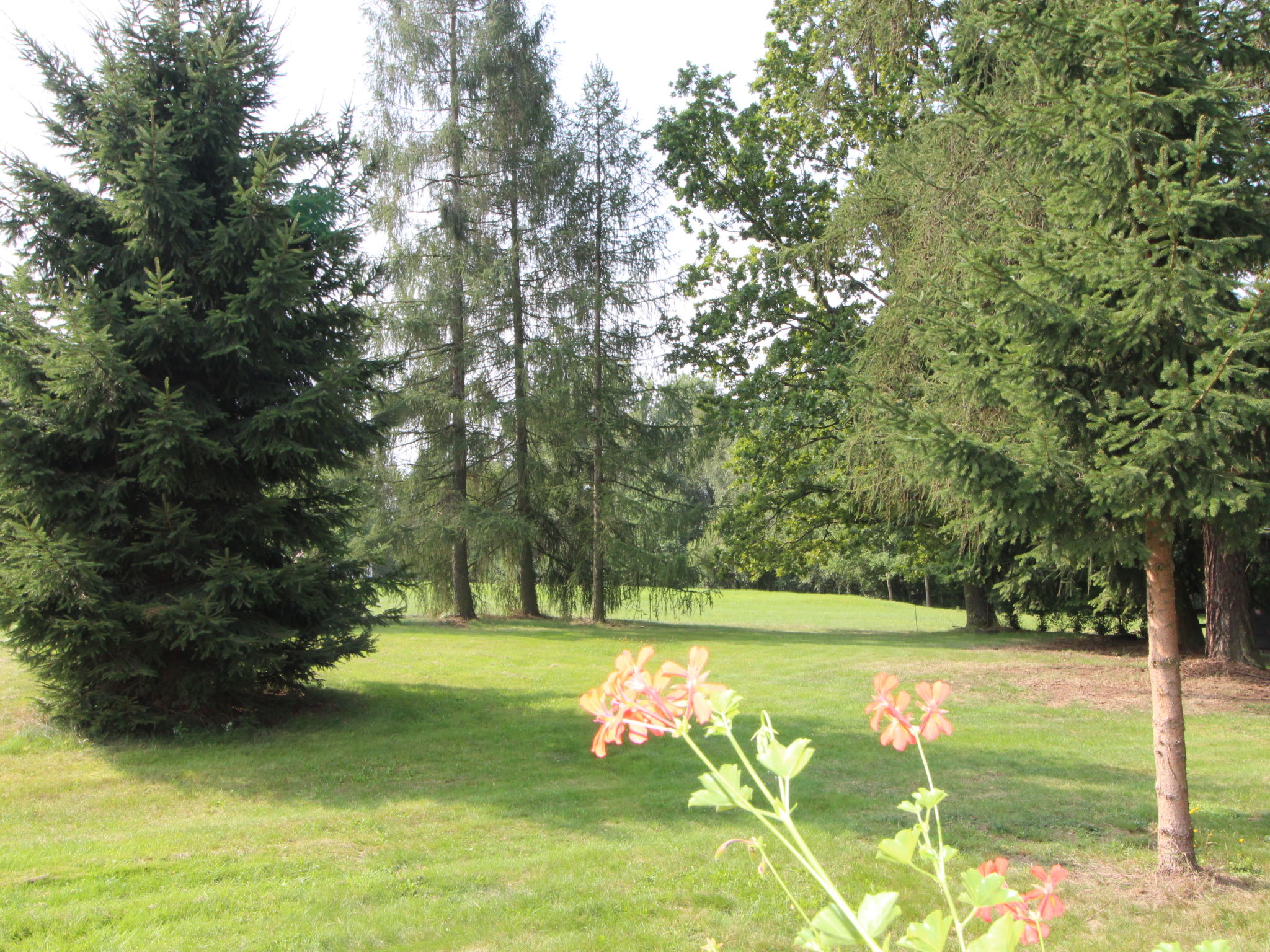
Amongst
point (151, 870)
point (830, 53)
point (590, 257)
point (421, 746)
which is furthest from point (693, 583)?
point (151, 870)

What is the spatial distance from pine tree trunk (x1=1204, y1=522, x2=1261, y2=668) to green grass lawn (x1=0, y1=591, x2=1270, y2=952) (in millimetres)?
2192

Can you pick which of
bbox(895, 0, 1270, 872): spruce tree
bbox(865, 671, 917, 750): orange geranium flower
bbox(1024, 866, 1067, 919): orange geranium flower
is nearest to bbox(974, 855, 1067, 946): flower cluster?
bbox(1024, 866, 1067, 919): orange geranium flower

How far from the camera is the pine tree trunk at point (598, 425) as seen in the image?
19.2 m

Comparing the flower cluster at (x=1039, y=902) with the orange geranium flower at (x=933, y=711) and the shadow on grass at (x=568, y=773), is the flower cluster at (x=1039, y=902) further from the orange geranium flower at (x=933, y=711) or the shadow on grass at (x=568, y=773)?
the shadow on grass at (x=568, y=773)

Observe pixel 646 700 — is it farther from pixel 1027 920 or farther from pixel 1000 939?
pixel 1027 920

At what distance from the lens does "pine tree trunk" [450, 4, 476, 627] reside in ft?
62.7

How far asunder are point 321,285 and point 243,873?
606 cm

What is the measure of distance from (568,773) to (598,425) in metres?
12.4

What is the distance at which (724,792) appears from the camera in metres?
1.19

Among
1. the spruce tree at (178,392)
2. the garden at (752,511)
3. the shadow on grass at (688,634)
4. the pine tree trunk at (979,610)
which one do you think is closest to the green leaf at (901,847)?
the garden at (752,511)

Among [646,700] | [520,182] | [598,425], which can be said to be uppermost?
[520,182]

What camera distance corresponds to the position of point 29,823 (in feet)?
19.4

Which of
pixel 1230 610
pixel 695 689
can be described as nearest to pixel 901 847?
pixel 695 689

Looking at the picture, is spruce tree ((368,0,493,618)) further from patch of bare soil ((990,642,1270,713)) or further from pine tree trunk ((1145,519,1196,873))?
pine tree trunk ((1145,519,1196,873))
